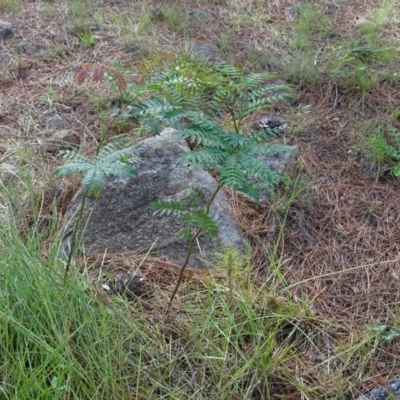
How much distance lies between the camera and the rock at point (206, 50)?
3.63 meters

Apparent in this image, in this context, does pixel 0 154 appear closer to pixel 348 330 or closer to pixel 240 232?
pixel 240 232

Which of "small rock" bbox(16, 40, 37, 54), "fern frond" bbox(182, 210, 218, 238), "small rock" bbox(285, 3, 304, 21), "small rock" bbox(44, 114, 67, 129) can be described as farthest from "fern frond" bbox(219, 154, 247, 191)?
"small rock" bbox(285, 3, 304, 21)

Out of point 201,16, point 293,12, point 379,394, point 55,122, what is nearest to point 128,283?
point 379,394

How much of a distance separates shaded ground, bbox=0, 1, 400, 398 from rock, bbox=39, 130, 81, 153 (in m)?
0.04

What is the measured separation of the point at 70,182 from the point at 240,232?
830 millimetres

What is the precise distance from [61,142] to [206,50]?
1.31 m

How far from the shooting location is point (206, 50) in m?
3.71

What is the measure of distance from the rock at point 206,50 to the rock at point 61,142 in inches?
42.3

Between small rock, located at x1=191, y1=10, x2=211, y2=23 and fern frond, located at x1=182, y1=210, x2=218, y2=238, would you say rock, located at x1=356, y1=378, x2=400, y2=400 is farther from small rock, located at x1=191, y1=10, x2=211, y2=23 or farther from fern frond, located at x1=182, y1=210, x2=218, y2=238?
small rock, located at x1=191, y1=10, x2=211, y2=23

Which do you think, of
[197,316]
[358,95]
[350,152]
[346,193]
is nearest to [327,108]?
[358,95]

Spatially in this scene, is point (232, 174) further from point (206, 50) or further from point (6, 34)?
point (6, 34)

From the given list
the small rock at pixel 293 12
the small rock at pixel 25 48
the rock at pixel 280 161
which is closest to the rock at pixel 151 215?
the rock at pixel 280 161

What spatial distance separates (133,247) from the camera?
2316 millimetres

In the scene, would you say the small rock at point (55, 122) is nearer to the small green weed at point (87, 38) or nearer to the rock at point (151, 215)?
the rock at point (151, 215)
